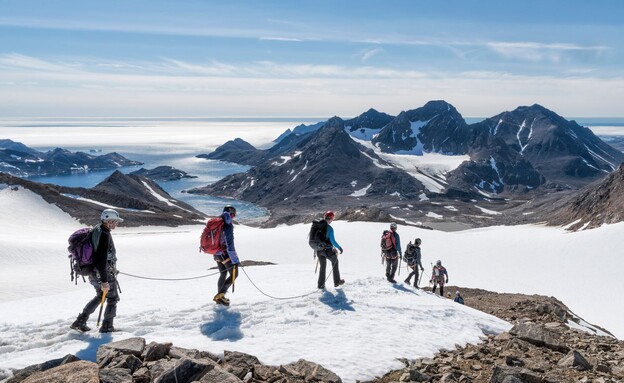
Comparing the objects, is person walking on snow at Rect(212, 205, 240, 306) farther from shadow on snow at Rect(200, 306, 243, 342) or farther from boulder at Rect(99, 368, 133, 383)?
boulder at Rect(99, 368, 133, 383)

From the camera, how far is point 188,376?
866 cm

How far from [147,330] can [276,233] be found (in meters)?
45.0

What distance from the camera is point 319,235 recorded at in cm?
1686

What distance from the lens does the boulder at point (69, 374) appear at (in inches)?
326

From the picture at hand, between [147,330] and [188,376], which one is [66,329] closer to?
[147,330]

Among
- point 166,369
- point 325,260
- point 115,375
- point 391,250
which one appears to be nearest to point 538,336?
point 325,260

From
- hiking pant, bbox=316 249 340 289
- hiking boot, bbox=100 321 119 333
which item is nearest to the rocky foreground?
hiking boot, bbox=100 321 119 333

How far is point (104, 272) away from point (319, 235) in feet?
25.6

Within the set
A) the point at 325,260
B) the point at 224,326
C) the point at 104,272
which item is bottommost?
the point at 224,326

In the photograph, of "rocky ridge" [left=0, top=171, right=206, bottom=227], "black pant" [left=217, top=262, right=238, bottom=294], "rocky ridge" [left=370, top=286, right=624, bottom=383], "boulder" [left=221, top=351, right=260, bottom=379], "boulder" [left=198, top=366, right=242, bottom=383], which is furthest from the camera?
"rocky ridge" [left=0, top=171, right=206, bottom=227]

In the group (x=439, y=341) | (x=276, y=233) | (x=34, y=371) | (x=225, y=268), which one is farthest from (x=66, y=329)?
(x=276, y=233)

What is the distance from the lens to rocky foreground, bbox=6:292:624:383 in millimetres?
8719

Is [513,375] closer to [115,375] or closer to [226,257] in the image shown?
[115,375]

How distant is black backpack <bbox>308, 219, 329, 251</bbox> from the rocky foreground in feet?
19.2
